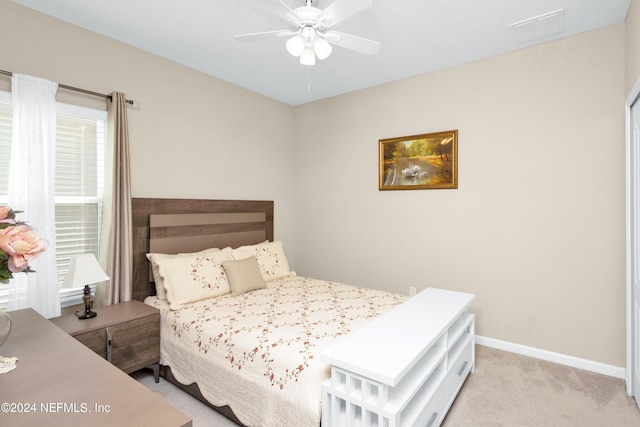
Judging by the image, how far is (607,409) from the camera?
2.12 m

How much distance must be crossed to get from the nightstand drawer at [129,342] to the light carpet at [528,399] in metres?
0.24

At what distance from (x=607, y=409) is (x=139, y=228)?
367cm

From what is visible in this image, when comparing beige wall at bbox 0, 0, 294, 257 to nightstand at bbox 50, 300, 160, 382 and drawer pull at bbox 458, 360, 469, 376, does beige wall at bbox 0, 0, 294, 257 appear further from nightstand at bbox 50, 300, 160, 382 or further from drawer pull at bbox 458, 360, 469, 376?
drawer pull at bbox 458, 360, 469, 376

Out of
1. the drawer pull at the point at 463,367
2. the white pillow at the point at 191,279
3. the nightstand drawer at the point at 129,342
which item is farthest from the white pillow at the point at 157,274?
the drawer pull at the point at 463,367

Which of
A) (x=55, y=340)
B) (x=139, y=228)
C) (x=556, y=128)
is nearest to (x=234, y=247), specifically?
(x=139, y=228)

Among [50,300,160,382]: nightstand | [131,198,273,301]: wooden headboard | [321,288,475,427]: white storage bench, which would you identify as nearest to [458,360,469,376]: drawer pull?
[321,288,475,427]: white storage bench

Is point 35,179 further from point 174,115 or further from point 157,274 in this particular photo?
point 174,115

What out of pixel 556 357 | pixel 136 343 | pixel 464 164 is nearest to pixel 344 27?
pixel 464 164

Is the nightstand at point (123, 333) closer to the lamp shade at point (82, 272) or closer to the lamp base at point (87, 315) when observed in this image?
the lamp base at point (87, 315)

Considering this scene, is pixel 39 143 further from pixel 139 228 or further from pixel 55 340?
pixel 55 340

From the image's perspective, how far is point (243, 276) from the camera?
9.55ft

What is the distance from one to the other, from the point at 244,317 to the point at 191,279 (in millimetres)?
636

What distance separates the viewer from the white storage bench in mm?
1438

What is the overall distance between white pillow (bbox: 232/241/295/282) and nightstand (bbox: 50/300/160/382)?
39.1 inches
